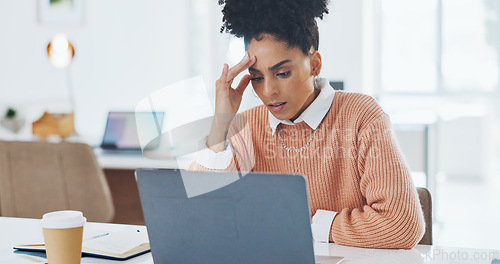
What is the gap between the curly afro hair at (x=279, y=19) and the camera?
4.29ft

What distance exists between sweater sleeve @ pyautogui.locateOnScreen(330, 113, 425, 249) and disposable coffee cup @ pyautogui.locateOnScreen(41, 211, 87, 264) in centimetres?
51

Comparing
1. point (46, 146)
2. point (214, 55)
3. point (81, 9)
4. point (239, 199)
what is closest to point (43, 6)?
point (81, 9)

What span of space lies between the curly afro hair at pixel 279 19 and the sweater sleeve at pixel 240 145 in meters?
0.21

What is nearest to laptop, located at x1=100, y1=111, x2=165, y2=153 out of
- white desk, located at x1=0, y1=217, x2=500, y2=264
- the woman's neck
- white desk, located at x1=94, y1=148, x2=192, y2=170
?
white desk, located at x1=94, y1=148, x2=192, y2=170

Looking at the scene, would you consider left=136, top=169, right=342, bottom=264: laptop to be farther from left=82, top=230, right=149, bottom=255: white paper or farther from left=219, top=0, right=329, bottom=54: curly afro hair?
left=219, top=0, right=329, bottom=54: curly afro hair

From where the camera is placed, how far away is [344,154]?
134 centimetres

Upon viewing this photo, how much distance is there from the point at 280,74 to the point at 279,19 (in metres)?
0.12

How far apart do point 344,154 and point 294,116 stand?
0.15 meters

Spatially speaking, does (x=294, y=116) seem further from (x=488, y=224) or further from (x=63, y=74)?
(x=63, y=74)

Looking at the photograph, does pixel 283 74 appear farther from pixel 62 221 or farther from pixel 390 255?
pixel 62 221

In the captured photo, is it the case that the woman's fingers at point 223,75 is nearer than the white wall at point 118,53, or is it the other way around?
the woman's fingers at point 223,75

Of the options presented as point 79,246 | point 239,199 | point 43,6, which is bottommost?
point 79,246

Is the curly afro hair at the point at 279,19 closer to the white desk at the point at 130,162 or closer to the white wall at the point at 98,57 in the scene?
the white desk at the point at 130,162

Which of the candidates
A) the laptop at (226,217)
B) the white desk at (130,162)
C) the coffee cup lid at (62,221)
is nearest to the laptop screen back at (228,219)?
the laptop at (226,217)
